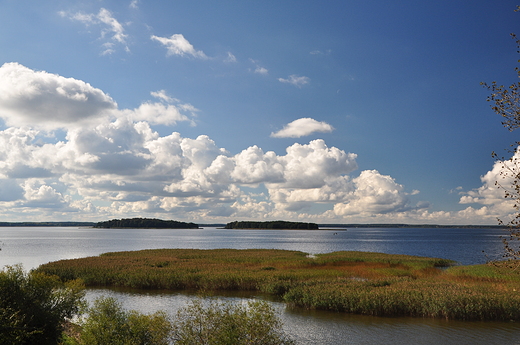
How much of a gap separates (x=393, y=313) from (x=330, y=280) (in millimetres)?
10671

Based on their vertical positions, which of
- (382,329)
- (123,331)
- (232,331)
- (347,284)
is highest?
(232,331)

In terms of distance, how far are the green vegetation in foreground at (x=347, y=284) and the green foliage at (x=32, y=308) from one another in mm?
19205

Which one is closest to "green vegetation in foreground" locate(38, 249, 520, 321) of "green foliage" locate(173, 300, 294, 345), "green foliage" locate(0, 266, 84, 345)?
"green foliage" locate(173, 300, 294, 345)

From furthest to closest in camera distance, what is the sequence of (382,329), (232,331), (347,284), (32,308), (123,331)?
(347,284) → (382,329) → (32,308) → (123,331) → (232,331)

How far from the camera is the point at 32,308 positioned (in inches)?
734

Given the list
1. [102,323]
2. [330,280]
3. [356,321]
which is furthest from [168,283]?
[102,323]

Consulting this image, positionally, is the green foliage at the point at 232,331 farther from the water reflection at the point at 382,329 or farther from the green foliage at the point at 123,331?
the water reflection at the point at 382,329

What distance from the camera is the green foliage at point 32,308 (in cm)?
1574

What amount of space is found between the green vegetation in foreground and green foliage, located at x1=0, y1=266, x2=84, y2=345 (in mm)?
19205

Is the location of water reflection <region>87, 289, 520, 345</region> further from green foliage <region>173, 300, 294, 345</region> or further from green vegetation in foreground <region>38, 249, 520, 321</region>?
green foliage <region>173, 300, 294, 345</region>

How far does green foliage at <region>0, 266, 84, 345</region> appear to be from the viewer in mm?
15742

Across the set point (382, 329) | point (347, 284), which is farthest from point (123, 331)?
point (347, 284)

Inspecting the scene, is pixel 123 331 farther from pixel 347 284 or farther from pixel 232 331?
pixel 347 284

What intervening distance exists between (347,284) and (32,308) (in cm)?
2728
